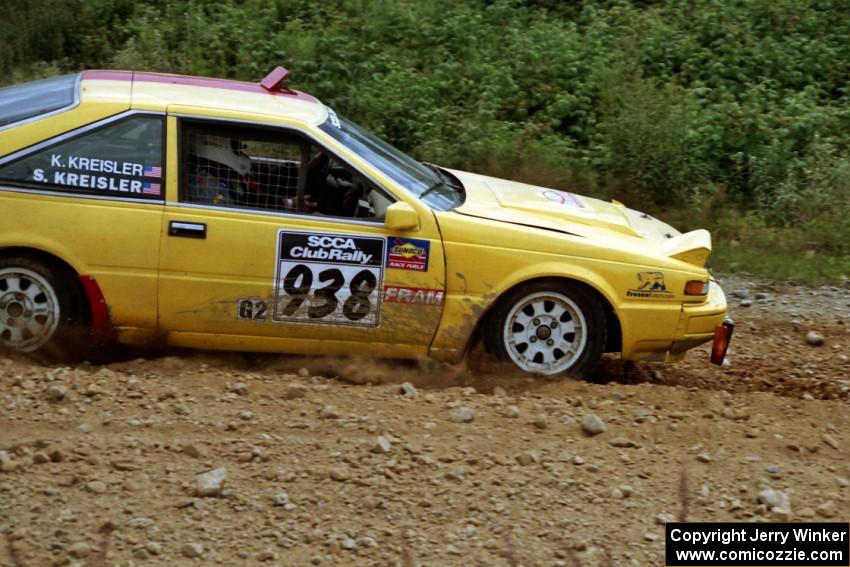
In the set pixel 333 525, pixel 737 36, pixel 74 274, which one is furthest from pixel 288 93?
pixel 737 36

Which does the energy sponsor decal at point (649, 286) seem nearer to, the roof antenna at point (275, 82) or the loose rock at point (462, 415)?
the loose rock at point (462, 415)

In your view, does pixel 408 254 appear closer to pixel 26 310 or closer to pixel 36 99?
pixel 26 310

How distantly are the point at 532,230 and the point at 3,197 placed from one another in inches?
113

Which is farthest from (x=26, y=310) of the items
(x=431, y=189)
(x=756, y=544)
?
(x=756, y=544)

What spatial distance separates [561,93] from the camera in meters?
11.7

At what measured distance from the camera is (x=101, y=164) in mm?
6164

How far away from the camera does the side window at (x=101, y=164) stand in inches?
241

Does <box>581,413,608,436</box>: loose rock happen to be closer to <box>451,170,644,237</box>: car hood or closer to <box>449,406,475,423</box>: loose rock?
<box>449,406,475,423</box>: loose rock

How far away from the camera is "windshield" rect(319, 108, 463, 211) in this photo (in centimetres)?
652

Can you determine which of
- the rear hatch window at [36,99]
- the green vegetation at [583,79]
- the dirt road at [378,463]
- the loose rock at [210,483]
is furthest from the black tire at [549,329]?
the green vegetation at [583,79]

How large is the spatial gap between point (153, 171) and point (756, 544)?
11.8 feet

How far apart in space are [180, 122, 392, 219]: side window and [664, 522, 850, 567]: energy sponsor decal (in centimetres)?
255

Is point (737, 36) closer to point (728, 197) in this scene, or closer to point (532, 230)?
point (728, 197)

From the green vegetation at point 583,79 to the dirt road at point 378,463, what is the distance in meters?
3.97
